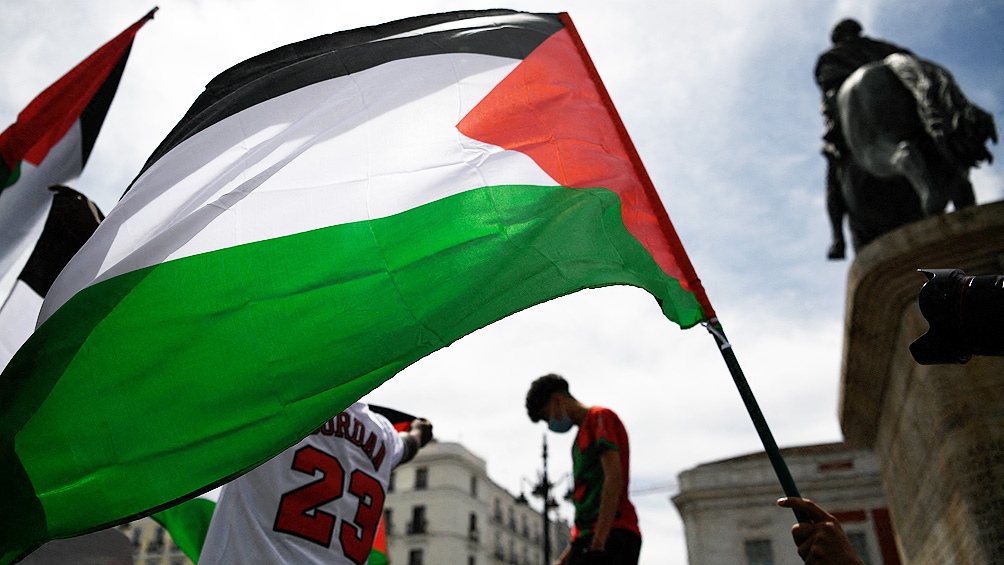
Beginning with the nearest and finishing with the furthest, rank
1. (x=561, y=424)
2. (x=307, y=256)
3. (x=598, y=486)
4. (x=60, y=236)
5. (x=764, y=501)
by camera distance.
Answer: (x=307, y=256)
(x=598, y=486)
(x=561, y=424)
(x=60, y=236)
(x=764, y=501)

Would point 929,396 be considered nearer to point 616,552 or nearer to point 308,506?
point 616,552

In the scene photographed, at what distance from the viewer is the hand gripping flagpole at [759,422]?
184 cm

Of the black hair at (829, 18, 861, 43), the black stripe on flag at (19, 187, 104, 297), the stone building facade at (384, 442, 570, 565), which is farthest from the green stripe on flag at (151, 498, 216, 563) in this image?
the stone building facade at (384, 442, 570, 565)

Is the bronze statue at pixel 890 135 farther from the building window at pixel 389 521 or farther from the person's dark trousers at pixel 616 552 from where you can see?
the building window at pixel 389 521

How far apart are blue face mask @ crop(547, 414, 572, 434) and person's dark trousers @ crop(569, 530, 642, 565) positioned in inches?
23.3

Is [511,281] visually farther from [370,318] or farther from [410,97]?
[410,97]

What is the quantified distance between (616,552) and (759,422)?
144cm

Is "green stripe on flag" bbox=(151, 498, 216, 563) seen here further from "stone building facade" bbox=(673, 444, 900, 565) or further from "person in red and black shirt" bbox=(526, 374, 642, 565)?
"stone building facade" bbox=(673, 444, 900, 565)

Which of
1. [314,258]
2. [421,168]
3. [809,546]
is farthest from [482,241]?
[809,546]

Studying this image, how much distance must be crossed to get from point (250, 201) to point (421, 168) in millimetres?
574

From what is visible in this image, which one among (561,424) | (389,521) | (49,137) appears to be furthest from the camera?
(389,521)

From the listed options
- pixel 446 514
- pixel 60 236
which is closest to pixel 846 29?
pixel 60 236

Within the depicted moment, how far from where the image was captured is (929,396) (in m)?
3.75

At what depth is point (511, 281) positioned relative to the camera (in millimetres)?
2270
